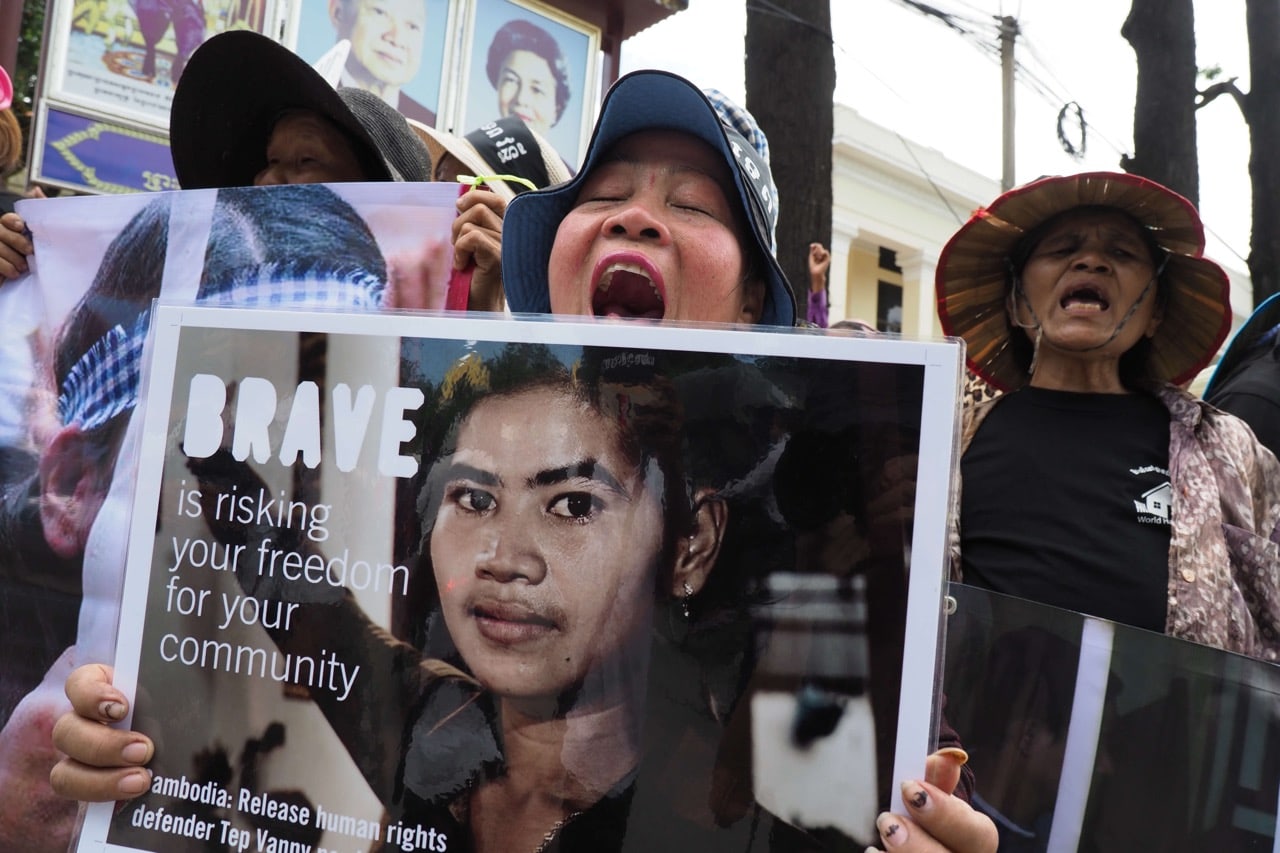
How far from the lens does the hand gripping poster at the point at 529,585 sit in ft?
3.21

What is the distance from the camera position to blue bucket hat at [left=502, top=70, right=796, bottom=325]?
56.1 inches

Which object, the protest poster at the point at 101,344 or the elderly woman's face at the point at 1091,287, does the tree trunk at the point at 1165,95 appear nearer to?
the elderly woman's face at the point at 1091,287

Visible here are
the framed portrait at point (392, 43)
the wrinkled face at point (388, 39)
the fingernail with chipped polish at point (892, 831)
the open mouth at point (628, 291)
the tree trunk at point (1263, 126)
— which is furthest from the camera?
the wrinkled face at point (388, 39)

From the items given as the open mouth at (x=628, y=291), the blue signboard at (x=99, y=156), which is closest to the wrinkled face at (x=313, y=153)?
the open mouth at (x=628, y=291)

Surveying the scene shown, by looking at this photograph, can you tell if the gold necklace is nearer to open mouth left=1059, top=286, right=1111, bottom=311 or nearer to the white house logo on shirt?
the white house logo on shirt

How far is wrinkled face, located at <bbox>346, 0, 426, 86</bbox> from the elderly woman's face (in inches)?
247

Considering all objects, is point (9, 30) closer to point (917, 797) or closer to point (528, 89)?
point (528, 89)

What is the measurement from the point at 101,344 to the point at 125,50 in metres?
5.61

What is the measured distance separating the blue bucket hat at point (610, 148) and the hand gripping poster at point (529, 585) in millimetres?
458

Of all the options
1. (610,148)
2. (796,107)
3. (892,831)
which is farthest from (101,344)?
(796,107)

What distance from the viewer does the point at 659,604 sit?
1014mm

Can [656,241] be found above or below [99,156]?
below

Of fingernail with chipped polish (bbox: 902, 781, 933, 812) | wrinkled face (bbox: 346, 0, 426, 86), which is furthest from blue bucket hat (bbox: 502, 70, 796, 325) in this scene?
wrinkled face (bbox: 346, 0, 426, 86)

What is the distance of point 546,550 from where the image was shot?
1.05 meters
